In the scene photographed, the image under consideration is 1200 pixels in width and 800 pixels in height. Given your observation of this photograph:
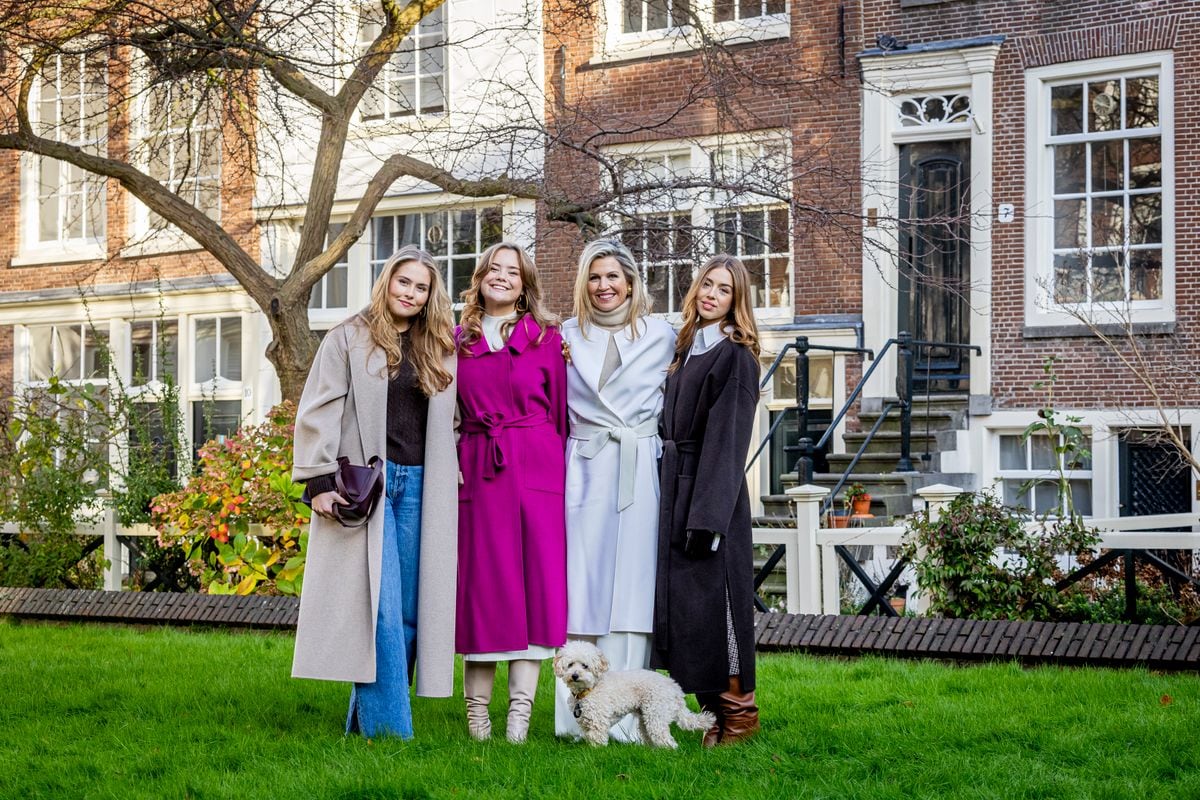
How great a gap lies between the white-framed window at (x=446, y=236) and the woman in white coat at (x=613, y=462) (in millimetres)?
10431

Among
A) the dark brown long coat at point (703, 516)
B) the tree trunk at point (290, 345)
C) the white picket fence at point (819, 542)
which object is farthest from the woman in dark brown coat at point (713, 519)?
the tree trunk at point (290, 345)

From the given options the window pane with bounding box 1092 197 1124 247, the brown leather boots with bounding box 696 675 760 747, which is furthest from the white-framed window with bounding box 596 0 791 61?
the brown leather boots with bounding box 696 675 760 747

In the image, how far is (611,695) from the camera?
5348mm

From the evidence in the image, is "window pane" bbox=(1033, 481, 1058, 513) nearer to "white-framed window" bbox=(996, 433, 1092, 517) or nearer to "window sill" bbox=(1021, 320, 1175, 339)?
"white-framed window" bbox=(996, 433, 1092, 517)

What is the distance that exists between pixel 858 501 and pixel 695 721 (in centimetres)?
711

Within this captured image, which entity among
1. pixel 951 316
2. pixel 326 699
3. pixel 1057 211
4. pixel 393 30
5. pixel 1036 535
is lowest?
pixel 326 699

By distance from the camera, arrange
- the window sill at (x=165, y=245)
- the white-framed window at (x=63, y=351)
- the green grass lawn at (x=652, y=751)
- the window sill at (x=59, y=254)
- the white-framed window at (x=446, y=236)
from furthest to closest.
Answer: the white-framed window at (x=63, y=351), the window sill at (x=59, y=254), the window sill at (x=165, y=245), the white-framed window at (x=446, y=236), the green grass lawn at (x=652, y=751)

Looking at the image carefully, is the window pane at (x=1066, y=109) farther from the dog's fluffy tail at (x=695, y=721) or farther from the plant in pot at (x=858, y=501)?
the dog's fluffy tail at (x=695, y=721)

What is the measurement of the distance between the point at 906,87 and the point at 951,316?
225 cm

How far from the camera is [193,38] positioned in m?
9.48

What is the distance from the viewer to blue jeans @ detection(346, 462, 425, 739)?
5.78 metres

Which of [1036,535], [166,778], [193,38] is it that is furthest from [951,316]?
[166,778]

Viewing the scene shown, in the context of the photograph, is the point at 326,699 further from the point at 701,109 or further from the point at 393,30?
the point at 701,109

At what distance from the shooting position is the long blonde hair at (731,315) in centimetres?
574
